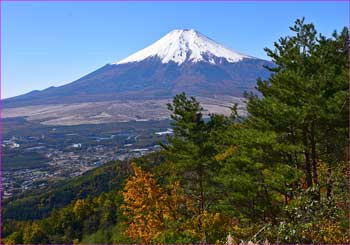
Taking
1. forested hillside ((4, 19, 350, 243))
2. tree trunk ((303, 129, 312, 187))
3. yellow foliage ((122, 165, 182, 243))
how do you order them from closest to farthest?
forested hillside ((4, 19, 350, 243))
tree trunk ((303, 129, 312, 187))
yellow foliage ((122, 165, 182, 243))

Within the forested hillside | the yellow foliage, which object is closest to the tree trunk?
the forested hillside

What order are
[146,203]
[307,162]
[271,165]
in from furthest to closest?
[146,203], [271,165], [307,162]

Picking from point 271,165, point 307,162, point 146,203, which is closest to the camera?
point 307,162

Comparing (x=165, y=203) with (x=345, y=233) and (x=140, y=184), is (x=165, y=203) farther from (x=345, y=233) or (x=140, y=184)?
(x=345, y=233)

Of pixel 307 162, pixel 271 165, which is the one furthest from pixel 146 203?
pixel 307 162

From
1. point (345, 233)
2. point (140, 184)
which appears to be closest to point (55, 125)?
point (140, 184)

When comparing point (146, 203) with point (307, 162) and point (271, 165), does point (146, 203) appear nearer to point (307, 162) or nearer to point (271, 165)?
point (271, 165)

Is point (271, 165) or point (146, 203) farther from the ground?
point (271, 165)

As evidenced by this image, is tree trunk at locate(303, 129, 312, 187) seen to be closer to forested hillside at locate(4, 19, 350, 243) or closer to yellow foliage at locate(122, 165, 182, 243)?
forested hillside at locate(4, 19, 350, 243)
